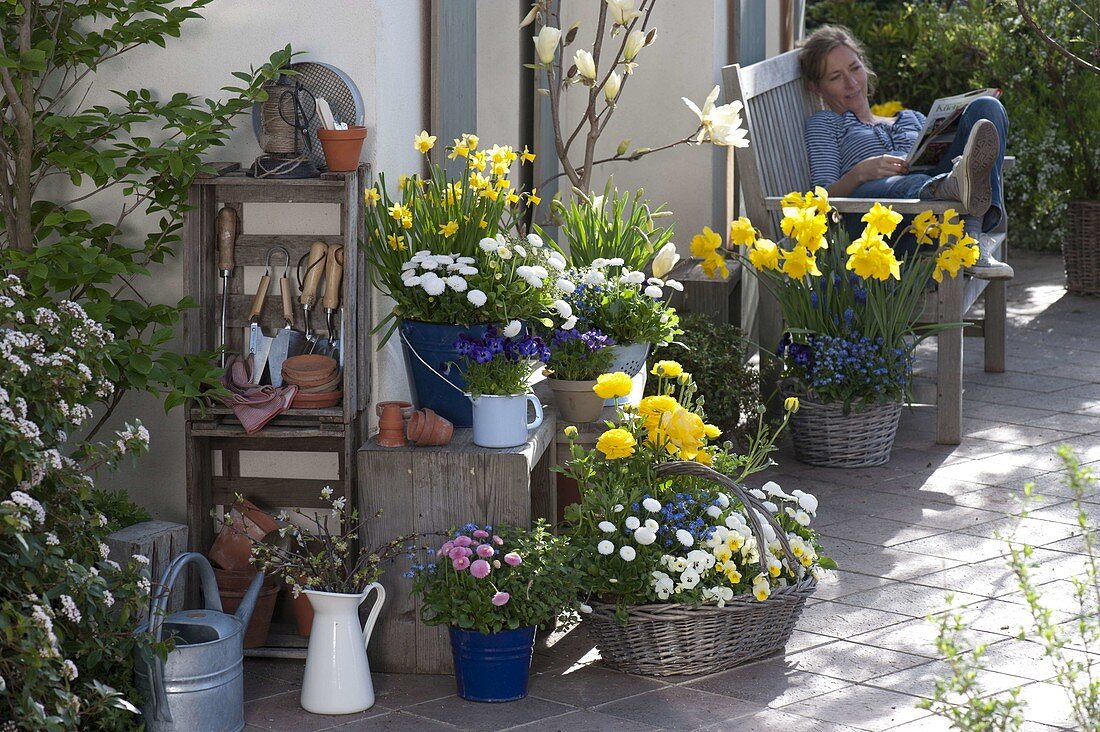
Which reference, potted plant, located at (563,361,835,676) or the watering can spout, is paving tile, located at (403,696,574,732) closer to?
potted plant, located at (563,361,835,676)

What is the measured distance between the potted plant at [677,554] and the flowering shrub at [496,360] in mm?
222

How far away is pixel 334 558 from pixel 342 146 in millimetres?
978

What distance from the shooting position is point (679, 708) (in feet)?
10.3

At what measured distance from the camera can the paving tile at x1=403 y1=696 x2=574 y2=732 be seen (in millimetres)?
3080

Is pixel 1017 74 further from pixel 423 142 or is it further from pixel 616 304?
pixel 423 142

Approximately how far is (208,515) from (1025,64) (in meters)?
7.65

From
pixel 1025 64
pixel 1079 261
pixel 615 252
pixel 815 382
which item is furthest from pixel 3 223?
pixel 1025 64

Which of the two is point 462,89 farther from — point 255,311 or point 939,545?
point 939,545

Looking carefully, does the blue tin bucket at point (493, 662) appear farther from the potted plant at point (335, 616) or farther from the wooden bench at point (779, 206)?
the wooden bench at point (779, 206)

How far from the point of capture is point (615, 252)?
4.08m

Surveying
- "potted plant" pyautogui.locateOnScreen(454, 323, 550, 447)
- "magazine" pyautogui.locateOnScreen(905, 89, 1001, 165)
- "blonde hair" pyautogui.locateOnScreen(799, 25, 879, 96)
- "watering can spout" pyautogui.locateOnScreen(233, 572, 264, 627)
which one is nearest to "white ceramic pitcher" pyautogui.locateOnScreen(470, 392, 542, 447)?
"potted plant" pyautogui.locateOnScreen(454, 323, 550, 447)

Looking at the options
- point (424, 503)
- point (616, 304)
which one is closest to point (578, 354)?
point (616, 304)

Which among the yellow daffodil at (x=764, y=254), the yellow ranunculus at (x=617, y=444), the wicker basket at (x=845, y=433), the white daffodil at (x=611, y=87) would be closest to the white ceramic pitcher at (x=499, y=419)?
the yellow ranunculus at (x=617, y=444)

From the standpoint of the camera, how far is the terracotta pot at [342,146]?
3.29 m
